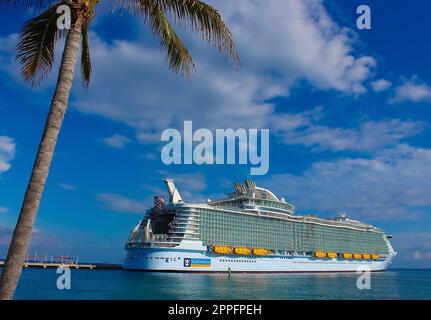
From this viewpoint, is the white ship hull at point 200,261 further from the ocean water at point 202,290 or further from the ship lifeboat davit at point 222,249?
the ocean water at point 202,290

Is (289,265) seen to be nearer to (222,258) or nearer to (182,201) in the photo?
(222,258)

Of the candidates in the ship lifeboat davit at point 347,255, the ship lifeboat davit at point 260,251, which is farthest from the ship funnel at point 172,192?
the ship lifeboat davit at point 347,255

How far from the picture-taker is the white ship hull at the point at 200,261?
71.1 m

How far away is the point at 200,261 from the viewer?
244 ft

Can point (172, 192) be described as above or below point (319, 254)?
above

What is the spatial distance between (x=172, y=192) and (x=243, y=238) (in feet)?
58.0

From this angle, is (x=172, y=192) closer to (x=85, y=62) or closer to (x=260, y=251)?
(x=260, y=251)

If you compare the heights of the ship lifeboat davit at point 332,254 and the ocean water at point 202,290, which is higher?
the ship lifeboat davit at point 332,254

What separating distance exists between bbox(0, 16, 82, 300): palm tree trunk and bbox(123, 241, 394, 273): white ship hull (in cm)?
6577

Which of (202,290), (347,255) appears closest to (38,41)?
(202,290)

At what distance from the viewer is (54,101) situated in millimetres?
6668
